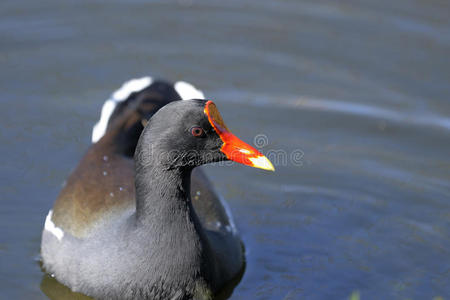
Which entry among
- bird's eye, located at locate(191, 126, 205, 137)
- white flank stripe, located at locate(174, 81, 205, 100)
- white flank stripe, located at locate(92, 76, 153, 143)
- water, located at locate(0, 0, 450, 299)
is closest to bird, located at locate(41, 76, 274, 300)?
bird's eye, located at locate(191, 126, 205, 137)

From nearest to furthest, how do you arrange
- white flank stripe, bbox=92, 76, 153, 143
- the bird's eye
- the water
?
the bird's eye → the water → white flank stripe, bbox=92, 76, 153, 143

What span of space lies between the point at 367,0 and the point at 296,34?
4.11 feet

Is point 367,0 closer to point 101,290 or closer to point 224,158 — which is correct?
point 224,158

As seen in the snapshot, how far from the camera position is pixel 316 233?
6.03 meters

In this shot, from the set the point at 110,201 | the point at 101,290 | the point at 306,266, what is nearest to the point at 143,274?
the point at 101,290

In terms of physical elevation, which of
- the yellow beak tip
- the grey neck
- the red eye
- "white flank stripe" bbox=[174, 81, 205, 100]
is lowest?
the grey neck

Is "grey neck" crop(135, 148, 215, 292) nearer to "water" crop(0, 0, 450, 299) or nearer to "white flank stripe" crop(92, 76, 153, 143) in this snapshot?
"water" crop(0, 0, 450, 299)

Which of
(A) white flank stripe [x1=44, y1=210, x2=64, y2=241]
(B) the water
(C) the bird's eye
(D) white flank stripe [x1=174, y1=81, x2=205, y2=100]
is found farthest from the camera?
(D) white flank stripe [x1=174, y1=81, x2=205, y2=100]

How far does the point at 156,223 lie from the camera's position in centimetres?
476

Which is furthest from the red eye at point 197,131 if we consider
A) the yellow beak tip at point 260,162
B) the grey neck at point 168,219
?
the yellow beak tip at point 260,162

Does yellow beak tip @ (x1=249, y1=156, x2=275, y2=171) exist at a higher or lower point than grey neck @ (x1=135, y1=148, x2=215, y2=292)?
higher

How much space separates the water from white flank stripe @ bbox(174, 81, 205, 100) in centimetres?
94

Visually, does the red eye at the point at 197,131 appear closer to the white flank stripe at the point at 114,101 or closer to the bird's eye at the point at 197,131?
the bird's eye at the point at 197,131

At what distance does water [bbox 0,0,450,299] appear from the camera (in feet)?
18.8
